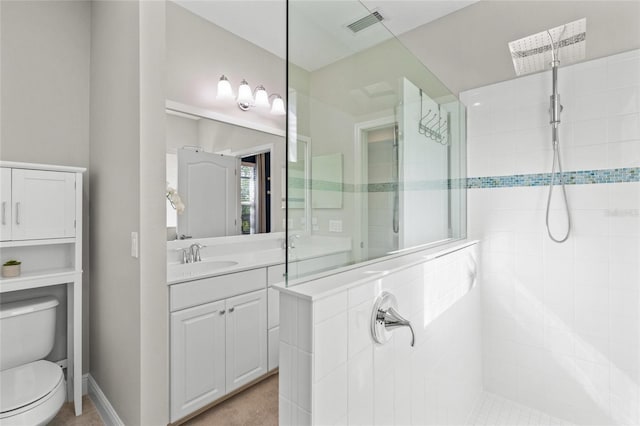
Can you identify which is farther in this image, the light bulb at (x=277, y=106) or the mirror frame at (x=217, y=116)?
the light bulb at (x=277, y=106)

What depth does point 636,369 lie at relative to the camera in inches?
67.9

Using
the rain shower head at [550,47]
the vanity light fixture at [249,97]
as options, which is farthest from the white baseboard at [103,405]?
the rain shower head at [550,47]

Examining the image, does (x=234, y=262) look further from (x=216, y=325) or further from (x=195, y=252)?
(x=216, y=325)

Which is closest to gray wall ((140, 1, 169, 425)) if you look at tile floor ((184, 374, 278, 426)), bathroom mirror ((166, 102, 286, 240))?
tile floor ((184, 374, 278, 426))

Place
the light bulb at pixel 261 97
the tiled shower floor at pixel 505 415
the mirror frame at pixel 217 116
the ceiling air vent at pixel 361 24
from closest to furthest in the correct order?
1. the ceiling air vent at pixel 361 24
2. the tiled shower floor at pixel 505 415
3. the mirror frame at pixel 217 116
4. the light bulb at pixel 261 97

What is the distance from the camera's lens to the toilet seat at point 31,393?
1.31 metres

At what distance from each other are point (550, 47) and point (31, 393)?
312cm

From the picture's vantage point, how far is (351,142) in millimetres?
1188

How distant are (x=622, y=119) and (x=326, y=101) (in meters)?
1.79

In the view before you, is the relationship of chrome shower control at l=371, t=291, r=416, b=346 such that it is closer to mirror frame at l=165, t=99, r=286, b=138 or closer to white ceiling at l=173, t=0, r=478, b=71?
white ceiling at l=173, t=0, r=478, b=71

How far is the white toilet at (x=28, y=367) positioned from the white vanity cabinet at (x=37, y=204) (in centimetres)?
40

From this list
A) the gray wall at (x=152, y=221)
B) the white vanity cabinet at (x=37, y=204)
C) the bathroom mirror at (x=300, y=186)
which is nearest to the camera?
the bathroom mirror at (x=300, y=186)

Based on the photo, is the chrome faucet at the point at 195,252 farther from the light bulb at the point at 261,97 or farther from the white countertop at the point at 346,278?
the white countertop at the point at 346,278

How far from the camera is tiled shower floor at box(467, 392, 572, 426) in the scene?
75.4 inches
